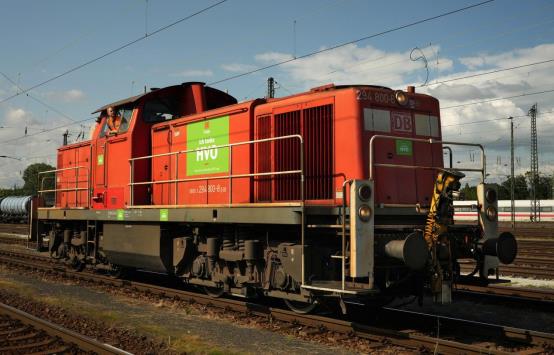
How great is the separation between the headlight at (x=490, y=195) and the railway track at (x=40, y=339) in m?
5.18

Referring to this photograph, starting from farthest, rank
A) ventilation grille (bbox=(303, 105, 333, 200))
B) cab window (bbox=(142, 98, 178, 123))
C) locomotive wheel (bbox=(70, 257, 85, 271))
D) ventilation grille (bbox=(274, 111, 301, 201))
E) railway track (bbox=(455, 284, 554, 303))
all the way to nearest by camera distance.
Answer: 1. locomotive wheel (bbox=(70, 257, 85, 271))
2. cab window (bbox=(142, 98, 178, 123))
3. railway track (bbox=(455, 284, 554, 303))
4. ventilation grille (bbox=(274, 111, 301, 201))
5. ventilation grille (bbox=(303, 105, 333, 200))

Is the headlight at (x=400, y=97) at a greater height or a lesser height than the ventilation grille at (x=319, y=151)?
greater

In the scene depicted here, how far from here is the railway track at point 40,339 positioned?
6.08 meters

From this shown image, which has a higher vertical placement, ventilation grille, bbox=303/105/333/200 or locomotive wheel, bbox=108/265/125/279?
ventilation grille, bbox=303/105/333/200

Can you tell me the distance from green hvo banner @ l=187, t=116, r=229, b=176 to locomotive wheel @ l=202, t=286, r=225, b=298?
6.75 ft

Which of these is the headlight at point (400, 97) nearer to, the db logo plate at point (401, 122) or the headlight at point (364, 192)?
the db logo plate at point (401, 122)

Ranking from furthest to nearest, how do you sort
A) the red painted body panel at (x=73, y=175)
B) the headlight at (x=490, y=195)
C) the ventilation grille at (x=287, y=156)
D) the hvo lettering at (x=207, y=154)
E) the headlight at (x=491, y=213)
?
the red painted body panel at (x=73, y=175) < the hvo lettering at (x=207, y=154) < the ventilation grille at (x=287, y=156) < the headlight at (x=490, y=195) < the headlight at (x=491, y=213)

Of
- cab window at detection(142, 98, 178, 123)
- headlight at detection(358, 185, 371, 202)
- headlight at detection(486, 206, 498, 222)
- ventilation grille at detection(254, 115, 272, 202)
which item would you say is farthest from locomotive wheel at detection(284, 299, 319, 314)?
cab window at detection(142, 98, 178, 123)

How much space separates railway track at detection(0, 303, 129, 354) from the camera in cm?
608

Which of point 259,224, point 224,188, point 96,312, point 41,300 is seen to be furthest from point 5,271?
point 259,224

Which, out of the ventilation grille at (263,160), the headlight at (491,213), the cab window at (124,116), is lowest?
the headlight at (491,213)

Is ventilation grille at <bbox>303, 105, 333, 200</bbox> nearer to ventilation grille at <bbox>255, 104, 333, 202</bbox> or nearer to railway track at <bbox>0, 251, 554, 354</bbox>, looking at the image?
ventilation grille at <bbox>255, 104, 333, 202</bbox>

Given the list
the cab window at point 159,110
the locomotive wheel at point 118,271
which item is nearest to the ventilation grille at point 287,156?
the cab window at point 159,110

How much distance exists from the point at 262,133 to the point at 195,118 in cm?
186
